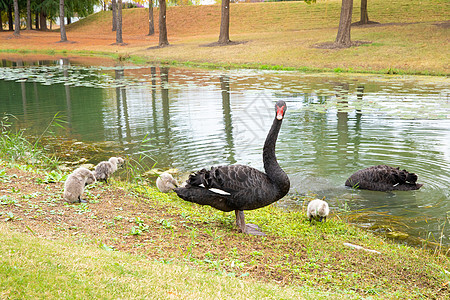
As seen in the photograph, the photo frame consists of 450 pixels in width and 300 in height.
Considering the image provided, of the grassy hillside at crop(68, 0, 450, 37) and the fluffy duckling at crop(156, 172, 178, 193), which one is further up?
the grassy hillside at crop(68, 0, 450, 37)

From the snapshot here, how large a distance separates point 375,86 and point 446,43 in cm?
1043

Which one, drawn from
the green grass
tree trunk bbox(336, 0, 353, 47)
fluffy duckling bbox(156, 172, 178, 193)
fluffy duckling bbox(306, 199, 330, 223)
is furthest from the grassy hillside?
the green grass

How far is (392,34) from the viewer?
2908cm

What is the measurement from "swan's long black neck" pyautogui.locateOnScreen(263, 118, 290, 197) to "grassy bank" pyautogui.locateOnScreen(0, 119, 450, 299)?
2.16ft

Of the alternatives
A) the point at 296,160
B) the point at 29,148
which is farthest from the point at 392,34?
the point at 29,148

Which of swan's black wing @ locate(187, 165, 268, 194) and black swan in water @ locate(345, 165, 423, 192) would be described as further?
black swan in water @ locate(345, 165, 423, 192)

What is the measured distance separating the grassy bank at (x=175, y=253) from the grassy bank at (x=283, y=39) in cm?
1826

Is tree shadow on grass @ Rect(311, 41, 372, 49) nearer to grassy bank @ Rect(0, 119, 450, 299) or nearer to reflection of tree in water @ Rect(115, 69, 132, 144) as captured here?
reflection of tree in water @ Rect(115, 69, 132, 144)

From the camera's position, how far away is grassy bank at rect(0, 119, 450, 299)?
3127mm

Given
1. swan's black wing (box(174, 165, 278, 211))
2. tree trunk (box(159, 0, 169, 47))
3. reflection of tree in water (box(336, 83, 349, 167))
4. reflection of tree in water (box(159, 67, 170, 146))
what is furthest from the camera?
tree trunk (box(159, 0, 169, 47))

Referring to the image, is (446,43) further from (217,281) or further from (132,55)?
(217,281)

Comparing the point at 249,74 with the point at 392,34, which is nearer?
the point at 249,74

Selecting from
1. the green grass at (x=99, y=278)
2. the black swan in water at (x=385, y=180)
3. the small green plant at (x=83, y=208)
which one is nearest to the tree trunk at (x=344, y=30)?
the black swan in water at (x=385, y=180)

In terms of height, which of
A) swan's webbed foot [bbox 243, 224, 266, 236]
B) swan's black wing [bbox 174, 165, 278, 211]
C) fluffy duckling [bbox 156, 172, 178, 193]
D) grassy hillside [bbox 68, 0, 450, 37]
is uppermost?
grassy hillside [bbox 68, 0, 450, 37]
